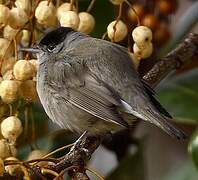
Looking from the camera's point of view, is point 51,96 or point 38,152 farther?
point 51,96

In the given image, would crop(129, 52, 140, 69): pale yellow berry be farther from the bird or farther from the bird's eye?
the bird's eye

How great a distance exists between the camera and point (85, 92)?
221 cm

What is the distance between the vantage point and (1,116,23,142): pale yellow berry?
1922 millimetres

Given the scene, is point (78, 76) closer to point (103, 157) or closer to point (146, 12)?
point (146, 12)

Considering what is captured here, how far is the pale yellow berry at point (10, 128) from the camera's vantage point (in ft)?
6.31

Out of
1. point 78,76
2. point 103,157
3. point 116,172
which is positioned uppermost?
point 78,76

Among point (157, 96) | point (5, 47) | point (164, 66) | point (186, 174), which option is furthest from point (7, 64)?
point (186, 174)

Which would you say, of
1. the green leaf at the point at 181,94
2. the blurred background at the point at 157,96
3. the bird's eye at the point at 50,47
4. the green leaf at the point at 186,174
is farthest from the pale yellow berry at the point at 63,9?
the green leaf at the point at 186,174

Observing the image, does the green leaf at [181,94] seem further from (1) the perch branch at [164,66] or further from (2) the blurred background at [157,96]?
(1) the perch branch at [164,66]

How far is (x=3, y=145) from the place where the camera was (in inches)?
75.0

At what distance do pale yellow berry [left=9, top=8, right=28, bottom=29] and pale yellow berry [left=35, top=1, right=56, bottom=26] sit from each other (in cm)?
4

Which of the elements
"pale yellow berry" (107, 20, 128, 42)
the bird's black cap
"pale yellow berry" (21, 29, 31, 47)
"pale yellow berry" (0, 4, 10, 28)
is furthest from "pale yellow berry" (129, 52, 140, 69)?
"pale yellow berry" (0, 4, 10, 28)

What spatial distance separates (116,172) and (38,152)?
0.70 meters

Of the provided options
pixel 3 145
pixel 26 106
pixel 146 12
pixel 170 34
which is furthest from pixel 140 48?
pixel 170 34
